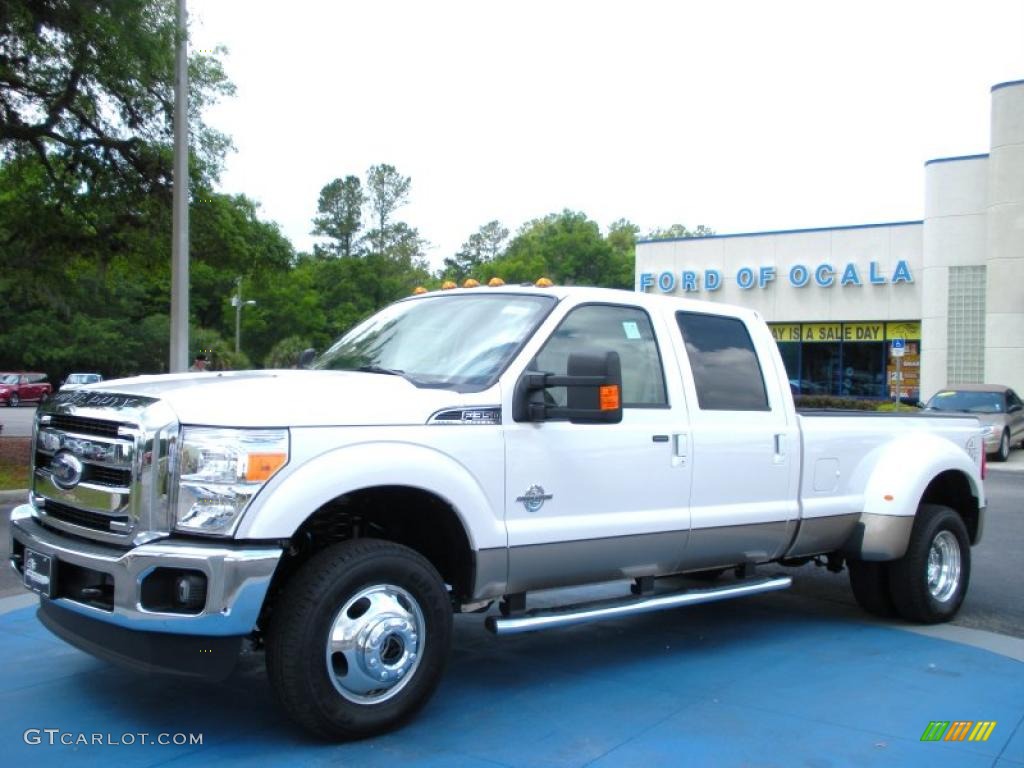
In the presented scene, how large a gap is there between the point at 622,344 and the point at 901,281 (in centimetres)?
2934

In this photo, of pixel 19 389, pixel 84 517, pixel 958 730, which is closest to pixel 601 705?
pixel 958 730

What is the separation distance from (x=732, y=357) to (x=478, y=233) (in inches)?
4096

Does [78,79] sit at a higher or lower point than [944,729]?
Answer: higher

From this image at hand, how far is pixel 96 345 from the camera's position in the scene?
5575 cm

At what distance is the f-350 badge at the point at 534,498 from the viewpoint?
487 cm

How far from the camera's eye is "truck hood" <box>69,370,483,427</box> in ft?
13.5

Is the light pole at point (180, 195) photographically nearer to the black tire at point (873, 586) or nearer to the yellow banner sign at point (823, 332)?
the black tire at point (873, 586)

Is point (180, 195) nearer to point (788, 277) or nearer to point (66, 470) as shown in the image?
point (66, 470)

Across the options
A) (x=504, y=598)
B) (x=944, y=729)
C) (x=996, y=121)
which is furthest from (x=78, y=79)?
(x=996, y=121)

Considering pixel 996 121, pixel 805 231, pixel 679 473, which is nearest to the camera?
pixel 679 473

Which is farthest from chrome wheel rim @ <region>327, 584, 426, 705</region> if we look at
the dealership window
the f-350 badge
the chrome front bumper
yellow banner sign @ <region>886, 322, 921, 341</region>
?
yellow banner sign @ <region>886, 322, 921, 341</region>

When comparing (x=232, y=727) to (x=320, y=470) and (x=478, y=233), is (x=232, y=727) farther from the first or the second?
(x=478, y=233)

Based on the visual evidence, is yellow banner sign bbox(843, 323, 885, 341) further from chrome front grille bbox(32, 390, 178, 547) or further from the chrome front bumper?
the chrome front bumper

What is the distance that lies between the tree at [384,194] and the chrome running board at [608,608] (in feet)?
258
